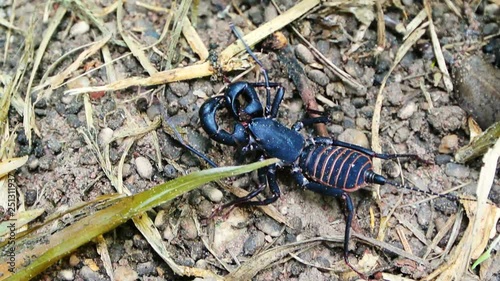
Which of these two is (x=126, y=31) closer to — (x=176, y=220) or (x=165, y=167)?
(x=165, y=167)

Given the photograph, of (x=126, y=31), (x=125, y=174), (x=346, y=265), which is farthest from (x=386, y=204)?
(x=126, y=31)

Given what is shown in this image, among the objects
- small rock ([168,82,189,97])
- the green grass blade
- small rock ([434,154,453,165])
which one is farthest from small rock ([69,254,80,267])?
Result: small rock ([434,154,453,165])

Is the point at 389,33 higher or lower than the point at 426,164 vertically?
higher

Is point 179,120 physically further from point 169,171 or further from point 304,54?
point 304,54

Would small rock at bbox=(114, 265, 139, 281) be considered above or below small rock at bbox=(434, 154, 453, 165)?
below

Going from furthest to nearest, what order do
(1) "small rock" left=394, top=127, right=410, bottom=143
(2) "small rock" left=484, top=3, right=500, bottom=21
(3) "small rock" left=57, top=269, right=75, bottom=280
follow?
(2) "small rock" left=484, top=3, right=500, bottom=21, (1) "small rock" left=394, top=127, right=410, bottom=143, (3) "small rock" left=57, top=269, right=75, bottom=280

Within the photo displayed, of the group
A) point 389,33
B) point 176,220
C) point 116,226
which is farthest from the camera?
point 389,33

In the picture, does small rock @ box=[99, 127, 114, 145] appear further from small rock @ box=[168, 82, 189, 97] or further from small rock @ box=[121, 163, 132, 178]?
small rock @ box=[168, 82, 189, 97]
